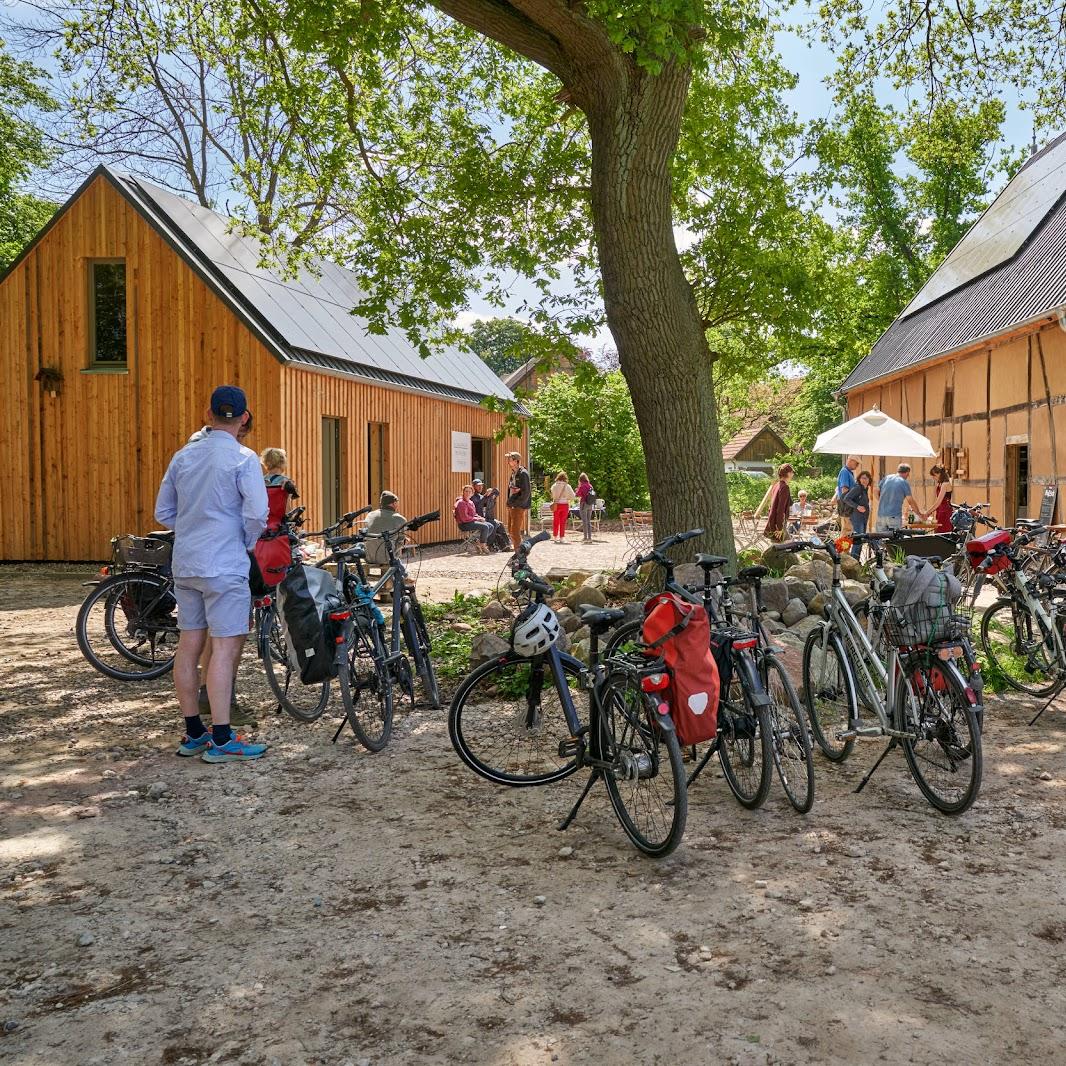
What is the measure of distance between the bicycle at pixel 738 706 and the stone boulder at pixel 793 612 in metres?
3.42

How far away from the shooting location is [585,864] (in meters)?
3.96

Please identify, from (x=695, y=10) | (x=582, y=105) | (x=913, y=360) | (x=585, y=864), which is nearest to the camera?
(x=585, y=864)

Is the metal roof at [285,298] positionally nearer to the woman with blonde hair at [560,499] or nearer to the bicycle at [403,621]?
the woman with blonde hair at [560,499]

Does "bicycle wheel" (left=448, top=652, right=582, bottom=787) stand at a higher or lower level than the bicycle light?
lower

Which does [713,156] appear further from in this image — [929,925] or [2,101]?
[2,101]

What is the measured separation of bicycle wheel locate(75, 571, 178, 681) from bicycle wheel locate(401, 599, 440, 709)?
2.21m

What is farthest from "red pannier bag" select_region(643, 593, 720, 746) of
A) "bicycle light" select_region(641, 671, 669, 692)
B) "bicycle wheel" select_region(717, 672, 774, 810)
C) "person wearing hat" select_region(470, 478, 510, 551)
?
"person wearing hat" select_region(470, 478, 510, 551)

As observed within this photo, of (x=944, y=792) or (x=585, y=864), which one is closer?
(x=585, y=864)

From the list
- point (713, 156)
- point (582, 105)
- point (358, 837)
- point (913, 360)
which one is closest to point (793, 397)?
point (913, 360)

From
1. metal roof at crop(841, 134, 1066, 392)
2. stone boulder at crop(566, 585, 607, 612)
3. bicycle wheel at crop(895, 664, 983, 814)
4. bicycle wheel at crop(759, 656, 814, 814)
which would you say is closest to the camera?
bicycle wheel at crop(895, 664, 983, 814)

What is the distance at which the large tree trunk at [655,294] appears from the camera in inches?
295

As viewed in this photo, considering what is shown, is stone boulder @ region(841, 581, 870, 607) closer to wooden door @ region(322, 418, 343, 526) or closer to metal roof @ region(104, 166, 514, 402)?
metal roof @ region(104, 166, 514, 402)

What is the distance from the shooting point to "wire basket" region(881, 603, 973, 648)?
4.48m

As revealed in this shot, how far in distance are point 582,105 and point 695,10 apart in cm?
155
